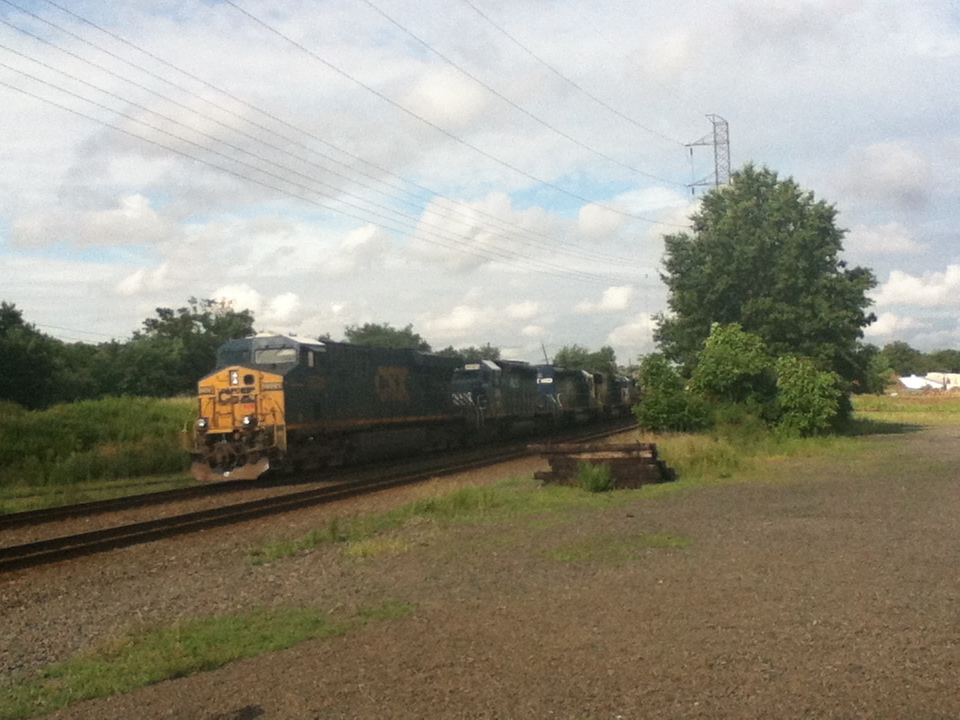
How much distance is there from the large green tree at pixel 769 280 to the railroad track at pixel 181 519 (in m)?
13.3

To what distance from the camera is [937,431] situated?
3366 cm

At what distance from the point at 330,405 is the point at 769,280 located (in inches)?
687

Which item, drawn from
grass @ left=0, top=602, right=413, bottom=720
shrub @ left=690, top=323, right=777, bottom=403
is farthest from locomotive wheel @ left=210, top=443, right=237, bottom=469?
shrub @ left=690, top=323, right=777, bottom=403

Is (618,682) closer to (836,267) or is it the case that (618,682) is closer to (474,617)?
(474,617)

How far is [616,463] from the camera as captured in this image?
17016 mm

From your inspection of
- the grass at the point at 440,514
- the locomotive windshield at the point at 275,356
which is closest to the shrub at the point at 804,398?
the grass at the point at 440,514

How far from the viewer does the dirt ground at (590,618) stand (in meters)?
5.54

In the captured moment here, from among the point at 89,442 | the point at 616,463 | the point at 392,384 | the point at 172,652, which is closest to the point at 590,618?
the point at 172,652

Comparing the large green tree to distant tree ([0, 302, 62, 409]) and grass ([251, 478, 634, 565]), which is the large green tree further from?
distant tree ([0, 302, 62, 409])

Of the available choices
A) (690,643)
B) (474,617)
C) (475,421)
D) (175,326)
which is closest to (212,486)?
(475,421)

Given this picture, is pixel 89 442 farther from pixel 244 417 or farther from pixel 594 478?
pixel 594 478

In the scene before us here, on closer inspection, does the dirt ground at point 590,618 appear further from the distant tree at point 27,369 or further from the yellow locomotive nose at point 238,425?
the distant tree at point 27,369

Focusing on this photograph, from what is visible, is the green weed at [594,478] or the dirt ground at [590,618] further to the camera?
the green weed at [594,478]

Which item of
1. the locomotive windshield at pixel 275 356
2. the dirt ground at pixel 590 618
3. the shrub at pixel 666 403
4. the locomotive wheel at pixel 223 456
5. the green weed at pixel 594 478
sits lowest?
the dirt ground at pixel 590 618
